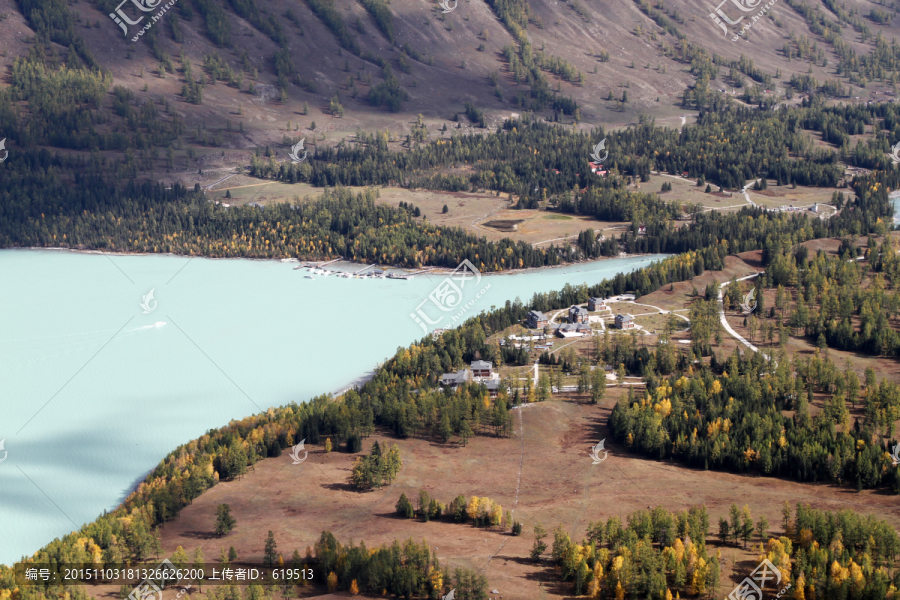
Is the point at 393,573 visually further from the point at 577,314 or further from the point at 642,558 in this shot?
the point at 577,314

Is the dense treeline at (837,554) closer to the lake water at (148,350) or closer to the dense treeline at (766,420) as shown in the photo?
the dense treeline at (766,420)

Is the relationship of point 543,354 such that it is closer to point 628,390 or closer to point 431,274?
point 628,390

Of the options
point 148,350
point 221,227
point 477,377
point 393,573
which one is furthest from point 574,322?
point 221,227

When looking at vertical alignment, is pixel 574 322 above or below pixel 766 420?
above

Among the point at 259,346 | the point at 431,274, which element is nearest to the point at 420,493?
the point at 259,346

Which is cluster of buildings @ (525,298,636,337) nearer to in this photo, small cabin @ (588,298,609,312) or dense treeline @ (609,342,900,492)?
small cabin @ (588,298,609,312)

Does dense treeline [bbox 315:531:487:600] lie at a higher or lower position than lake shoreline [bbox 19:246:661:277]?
lower

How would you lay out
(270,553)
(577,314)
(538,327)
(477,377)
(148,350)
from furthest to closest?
(148,350) → (577,314) → (538,327) → (477,377) → (270,553)

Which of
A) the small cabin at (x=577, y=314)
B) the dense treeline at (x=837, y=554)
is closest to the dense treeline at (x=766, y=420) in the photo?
the dense treeline at (x=837, y=554)

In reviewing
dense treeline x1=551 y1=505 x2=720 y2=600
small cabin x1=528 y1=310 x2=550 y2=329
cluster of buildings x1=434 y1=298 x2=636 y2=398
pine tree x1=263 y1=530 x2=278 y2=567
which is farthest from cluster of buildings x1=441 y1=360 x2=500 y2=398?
pine tree x1=263 y1=530 x2=278 y2=567
